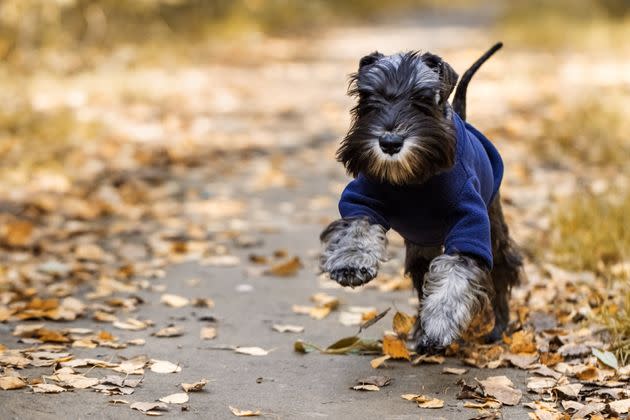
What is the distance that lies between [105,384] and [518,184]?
18.8ft

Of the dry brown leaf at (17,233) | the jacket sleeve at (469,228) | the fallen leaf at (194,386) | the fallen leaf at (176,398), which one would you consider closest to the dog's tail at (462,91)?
the jacket sleeve at (469,228)

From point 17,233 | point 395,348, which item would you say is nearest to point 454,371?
point 395,348

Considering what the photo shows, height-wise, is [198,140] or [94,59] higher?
[94,59]

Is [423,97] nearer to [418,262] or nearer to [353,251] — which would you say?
[353,251]

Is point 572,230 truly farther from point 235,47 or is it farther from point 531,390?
point 235,47

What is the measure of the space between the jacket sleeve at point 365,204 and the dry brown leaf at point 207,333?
1.31 metres

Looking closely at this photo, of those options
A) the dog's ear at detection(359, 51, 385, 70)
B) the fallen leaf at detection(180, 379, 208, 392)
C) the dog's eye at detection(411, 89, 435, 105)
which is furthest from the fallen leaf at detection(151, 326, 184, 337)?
the dog's eye at detection(411, 89, 435, 105)

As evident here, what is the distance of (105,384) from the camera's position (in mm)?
4039

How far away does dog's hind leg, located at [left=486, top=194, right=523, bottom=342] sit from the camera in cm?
473

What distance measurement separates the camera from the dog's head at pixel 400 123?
12.0ft

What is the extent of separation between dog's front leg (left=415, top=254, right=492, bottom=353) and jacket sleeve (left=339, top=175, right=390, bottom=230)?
1.10ft

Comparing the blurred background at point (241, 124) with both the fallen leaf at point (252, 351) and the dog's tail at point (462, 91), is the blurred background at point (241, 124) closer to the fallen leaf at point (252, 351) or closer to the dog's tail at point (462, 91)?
the dog's tail at point (462, 91)

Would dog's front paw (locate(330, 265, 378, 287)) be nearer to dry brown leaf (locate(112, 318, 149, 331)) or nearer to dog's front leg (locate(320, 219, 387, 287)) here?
dog's front leg (locate(320, 219, 387, 287))

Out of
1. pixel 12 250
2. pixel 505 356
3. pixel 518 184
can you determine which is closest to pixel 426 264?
pixel 505 356
